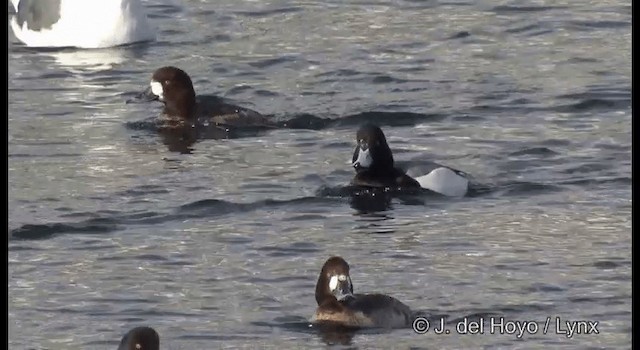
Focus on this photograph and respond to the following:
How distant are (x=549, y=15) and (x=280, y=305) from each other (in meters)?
9.54

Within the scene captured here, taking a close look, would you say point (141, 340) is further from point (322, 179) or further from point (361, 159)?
point (322, 179)

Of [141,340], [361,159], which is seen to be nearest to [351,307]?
[141,340]

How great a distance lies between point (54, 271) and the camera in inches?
467

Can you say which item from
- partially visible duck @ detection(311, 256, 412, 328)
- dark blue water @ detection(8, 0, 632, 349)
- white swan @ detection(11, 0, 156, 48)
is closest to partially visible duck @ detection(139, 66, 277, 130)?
dark blue water @ detection(8, 0, 632, 349)

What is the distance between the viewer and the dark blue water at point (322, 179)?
11.1 meters

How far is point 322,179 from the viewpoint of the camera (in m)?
14.2

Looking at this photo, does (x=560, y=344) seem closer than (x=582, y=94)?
Yes

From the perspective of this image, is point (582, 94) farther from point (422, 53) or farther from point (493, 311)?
point (493, 311)

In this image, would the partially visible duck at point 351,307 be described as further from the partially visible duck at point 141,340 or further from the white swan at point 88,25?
the white swan at point 88,25

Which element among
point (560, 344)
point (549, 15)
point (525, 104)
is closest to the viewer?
point (560, 344)

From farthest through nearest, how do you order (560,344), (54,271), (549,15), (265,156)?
1. (549,15)
2. (265,156)
3. (54,271)
4. (560,344)

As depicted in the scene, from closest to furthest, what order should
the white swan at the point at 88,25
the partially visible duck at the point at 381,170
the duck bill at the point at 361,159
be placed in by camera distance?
the partially visible duck at the point at 381,170 < the duck bill at the point at 361,159 < the white swan at the point at 88,25

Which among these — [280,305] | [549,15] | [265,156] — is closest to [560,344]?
[280,305]

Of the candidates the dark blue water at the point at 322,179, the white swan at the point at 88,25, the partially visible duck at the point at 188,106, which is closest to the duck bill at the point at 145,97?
the partially visible duck at the point at 188,106
